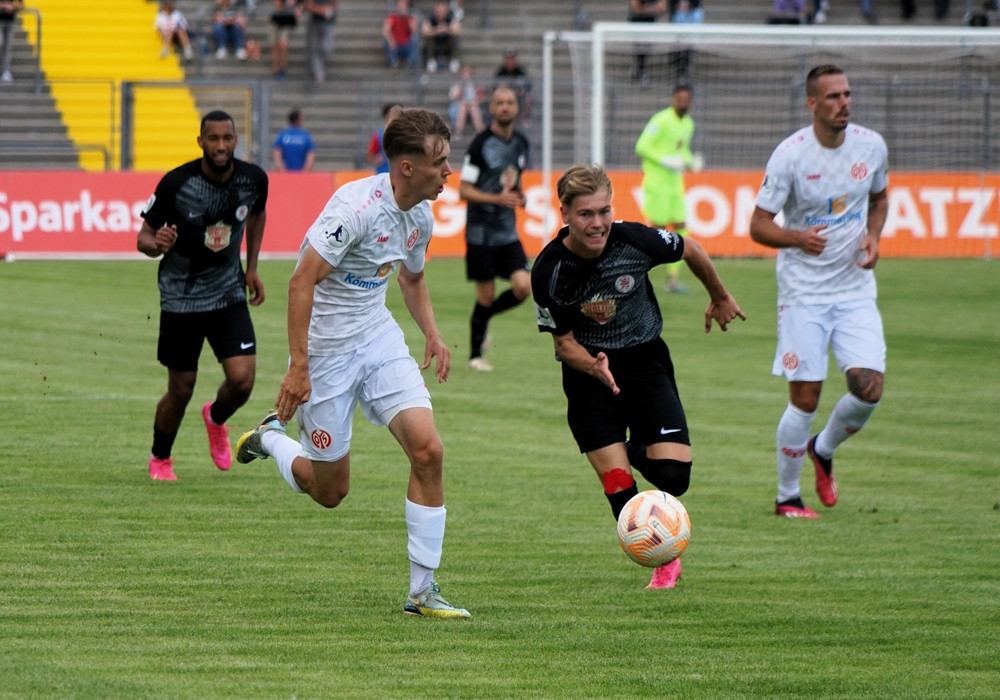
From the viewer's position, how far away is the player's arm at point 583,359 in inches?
255

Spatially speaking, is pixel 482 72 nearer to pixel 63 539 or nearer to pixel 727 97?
pixel 727 97

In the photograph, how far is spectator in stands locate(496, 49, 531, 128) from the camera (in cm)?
2841

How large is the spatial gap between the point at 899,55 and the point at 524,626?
68.1ft

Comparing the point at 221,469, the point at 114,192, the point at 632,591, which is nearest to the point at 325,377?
the point at 632,591

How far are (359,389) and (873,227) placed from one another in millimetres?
3634

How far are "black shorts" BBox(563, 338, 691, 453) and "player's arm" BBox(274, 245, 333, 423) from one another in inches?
56.5

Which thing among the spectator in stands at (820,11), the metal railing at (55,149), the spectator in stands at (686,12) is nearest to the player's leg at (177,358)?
the metal railing at (55,149)

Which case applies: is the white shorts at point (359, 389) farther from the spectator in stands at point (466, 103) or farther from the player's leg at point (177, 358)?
the spectator in stands at point (466, 103)

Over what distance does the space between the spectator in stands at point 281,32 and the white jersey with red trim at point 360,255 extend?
81.4 ft

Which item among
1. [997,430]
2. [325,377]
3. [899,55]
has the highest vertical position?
[899,55]

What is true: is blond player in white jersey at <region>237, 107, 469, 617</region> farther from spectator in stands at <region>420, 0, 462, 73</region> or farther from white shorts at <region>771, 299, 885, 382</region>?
spectator in stands at <region>420, 0, 462, 73</region>

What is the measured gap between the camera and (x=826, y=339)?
8.68 metres

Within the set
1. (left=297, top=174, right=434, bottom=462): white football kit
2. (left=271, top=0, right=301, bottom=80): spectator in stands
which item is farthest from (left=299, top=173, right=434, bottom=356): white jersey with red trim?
(left=271, top=0, right=301, bottom=80): spectator in stands

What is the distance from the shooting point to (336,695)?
Answer: 16.6ft
